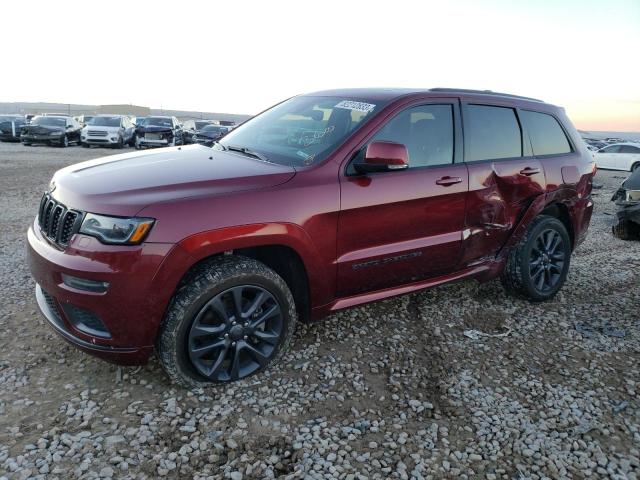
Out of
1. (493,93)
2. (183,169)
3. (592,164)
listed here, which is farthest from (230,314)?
(592,164)

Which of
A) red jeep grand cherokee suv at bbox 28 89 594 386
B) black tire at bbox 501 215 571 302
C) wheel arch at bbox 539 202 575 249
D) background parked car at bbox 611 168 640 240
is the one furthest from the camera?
background parked car at bbox 611 168 640 240

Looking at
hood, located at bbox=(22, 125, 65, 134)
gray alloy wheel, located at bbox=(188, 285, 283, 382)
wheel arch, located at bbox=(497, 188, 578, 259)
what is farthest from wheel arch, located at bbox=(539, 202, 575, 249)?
hood, located at bbox=(22, 125, 65, 134)

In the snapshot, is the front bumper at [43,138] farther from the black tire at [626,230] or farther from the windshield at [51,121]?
the black tire at [626,230]

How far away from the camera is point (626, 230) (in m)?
7.16

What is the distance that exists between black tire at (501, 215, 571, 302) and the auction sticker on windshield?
6.13 feet

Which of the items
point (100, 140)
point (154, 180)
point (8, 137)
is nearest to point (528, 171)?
point (154, 180)

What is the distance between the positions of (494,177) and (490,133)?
39 centimetres

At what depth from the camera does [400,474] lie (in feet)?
7.60

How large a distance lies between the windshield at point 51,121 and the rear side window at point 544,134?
22825mm

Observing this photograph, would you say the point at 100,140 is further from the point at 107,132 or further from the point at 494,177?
the point at 494,177

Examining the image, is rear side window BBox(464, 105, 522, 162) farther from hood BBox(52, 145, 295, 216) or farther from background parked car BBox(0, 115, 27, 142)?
background parked car BBox(0, 115, 27, 142)

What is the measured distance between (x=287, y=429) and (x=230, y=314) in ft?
2.39

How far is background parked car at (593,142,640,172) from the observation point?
20.3m

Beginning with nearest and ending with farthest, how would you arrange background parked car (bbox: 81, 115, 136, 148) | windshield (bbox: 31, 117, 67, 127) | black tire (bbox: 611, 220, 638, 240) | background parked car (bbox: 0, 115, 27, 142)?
black tire (bbox: 611, 220, 638, 240) < background parked car (bbox: 81, 115, 136, 148) < windshield (bbox: 31, 117, 67, 127) < background parked car (bbox: 0, 115, 27, 142)
